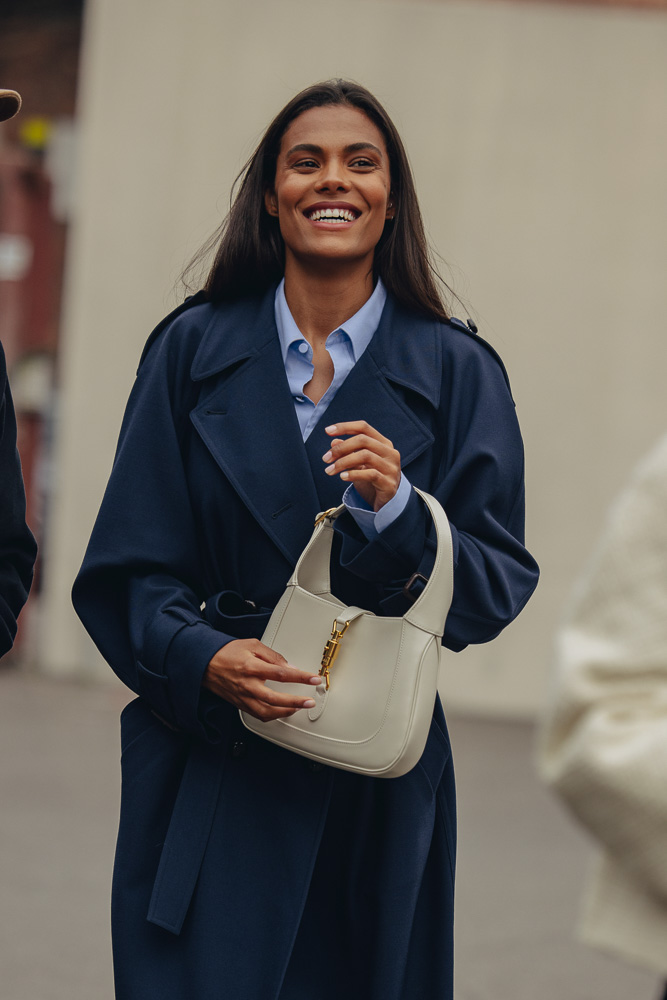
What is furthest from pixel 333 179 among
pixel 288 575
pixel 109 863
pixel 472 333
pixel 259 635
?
pixel 109 863

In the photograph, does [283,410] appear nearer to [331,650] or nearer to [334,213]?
[334,213]

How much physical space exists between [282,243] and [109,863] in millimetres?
3186

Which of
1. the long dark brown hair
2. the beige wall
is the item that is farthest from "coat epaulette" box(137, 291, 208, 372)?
the beige wall

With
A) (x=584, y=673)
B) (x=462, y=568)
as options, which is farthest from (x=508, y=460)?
(x=584, y=673)

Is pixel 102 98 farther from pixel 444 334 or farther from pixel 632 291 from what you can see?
pixel 444 334

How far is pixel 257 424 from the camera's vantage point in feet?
8.25

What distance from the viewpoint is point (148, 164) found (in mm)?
7559

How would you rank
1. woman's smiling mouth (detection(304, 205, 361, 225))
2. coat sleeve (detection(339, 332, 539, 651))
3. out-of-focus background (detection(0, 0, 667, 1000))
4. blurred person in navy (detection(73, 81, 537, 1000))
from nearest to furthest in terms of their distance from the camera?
coat sleeve (detection(339, 332, 539, 651))
blurred person in navy (detection(73, 81, 537, 1000))
woman's smiling mouth (detection(304, 205, 361, 225))
out-of-focus background (detection(0, 0, 667, 1000))

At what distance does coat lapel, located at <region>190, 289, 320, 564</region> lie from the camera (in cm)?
245

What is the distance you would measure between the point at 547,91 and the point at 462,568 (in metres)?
5.60

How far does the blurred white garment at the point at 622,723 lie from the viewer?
49.9 inches

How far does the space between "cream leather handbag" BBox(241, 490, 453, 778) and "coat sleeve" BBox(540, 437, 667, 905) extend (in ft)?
2.74

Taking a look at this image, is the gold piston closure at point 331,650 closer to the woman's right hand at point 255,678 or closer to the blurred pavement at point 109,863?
the woman's right hand at point 255,678

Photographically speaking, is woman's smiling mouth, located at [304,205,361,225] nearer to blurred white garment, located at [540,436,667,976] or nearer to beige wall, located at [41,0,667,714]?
blurred white garment, located at [540,436,667,976]
